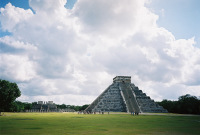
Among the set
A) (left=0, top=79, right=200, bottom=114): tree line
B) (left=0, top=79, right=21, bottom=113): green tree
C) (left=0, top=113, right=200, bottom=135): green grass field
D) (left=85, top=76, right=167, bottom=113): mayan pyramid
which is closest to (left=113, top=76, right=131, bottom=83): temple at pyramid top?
(left=85, top=76, right=167, bottom=113): mayan pyramid

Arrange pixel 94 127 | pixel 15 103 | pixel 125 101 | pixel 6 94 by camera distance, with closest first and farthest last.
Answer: pixel 94 127, pixel 6 94, pixel 15 103, pixel 125 101

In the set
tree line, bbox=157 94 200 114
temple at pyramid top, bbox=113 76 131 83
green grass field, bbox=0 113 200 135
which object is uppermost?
temple at pyramid top, bbox=113 76 131 83

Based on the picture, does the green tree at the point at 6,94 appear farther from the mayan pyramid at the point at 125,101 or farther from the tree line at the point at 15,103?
the mayan pyramid at the point at 125,101

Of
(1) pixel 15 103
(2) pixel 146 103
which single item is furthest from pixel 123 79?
(1) pixel 15 103

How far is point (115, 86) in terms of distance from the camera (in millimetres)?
75750

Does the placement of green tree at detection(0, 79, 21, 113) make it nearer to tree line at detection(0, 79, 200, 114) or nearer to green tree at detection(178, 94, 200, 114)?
tree line at detection(0, 79, 200, 114)

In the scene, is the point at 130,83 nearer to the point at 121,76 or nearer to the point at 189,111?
the point at 121,76

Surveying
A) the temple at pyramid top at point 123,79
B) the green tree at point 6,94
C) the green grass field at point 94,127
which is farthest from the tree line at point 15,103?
the green grass field at point 94,127

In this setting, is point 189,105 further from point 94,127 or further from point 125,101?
point 94,127

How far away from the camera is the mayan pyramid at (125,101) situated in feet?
205

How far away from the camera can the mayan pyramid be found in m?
62.3

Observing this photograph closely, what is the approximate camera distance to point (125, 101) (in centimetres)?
6556

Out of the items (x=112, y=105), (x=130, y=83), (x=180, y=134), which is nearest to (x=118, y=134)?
(x=180, y=134)

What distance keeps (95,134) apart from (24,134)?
4578 millimetres
